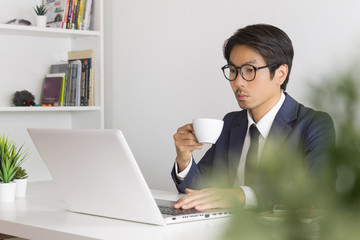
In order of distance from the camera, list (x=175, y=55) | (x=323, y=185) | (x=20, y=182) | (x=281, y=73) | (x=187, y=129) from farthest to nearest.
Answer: (x=175, y=55)
(x=281, y=73)
(x=20, y=182)
(x=187, y=129)
(x=323, y=185)

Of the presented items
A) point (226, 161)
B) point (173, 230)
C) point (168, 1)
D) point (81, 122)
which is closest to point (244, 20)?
point (168, 1)

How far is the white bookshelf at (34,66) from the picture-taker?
3.61 m

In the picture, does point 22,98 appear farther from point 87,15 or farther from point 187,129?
point 187,129

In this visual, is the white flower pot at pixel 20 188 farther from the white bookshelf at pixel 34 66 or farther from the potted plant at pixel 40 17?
the potted plant at pixel 40 17

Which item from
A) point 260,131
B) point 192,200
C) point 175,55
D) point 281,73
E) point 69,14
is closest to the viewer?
point 192,200

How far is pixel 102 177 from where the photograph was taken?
1500 mm

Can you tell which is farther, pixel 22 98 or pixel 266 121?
pixel 22 98

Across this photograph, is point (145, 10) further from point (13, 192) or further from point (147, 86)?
point (13, 192)

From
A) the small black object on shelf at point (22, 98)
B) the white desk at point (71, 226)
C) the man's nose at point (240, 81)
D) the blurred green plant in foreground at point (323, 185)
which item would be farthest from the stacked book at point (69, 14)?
the blurred green plant in foreground at point (323, 185)

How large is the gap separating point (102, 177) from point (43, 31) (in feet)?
7.30

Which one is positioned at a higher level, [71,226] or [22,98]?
[22,98]

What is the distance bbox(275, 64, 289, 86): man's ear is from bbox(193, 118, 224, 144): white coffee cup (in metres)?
0.66

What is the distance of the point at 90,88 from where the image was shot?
3.66 meters

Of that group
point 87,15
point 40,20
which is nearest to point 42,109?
point 40,20
